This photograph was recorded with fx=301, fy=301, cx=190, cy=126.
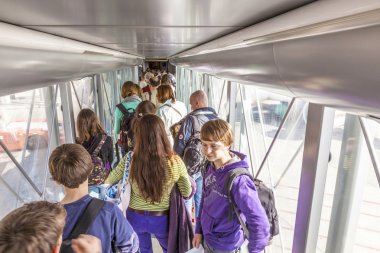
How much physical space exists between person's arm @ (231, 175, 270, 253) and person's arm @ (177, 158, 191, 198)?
40 centimetres

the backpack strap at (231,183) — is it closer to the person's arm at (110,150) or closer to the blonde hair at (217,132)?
the blonde hair at (217,132)

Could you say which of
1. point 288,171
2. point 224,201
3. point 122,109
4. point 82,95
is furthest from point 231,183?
point 82,95

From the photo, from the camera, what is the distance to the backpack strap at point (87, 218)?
37.8 inches

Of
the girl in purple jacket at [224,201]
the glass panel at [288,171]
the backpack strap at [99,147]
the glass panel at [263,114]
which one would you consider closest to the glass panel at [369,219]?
the girl in purple jacket at [224,201]

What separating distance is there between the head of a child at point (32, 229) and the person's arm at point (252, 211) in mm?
687

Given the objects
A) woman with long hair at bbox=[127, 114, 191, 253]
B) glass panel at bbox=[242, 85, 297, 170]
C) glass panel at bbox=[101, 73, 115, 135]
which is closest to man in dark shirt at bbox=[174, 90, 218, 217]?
glass panel at bbox=[242, 85, 297, 170]

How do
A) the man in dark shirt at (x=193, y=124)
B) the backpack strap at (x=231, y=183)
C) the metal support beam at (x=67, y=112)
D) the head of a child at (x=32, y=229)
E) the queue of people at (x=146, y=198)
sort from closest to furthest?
the head of a child at (x=32, y=229) → the queue of people at (x=146, y=198) → the backpack strap at (x=231, y=183) → the man in dark shirt at (x=193, y=124) → the metal support beam at (x=67, y=112)

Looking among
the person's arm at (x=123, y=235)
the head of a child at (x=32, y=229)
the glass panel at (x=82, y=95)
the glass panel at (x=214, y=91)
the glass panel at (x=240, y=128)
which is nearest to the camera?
the head of a child at (x=32, y=229)

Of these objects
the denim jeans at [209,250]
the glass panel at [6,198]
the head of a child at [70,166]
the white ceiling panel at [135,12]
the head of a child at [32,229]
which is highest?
the white ceiling panel at [135,12]

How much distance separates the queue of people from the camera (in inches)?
25.4

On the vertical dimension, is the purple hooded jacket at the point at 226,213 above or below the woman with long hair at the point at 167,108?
below

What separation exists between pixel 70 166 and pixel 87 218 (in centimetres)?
18

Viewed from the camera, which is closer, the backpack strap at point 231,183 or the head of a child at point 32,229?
the head of a child at point 32,229

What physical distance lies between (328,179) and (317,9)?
77cm
